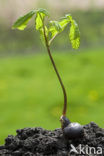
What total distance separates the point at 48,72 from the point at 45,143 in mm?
3637

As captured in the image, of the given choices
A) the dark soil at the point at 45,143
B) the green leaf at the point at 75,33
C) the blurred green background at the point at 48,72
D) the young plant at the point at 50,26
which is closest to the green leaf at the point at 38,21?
the young plant at the point at 50,26

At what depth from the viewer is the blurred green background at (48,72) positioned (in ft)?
13.8

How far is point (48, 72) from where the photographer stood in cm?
545

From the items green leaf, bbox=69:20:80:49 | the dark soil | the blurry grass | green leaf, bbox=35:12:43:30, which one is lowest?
the dark soil

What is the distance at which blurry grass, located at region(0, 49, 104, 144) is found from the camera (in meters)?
4.09

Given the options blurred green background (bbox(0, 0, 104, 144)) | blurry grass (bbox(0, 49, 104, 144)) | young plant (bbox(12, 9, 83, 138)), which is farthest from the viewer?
blurred green background (bbox(0, 0, 104, 144))

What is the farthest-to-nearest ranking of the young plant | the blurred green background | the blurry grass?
the blurred green background → the blurry grass → the young plant

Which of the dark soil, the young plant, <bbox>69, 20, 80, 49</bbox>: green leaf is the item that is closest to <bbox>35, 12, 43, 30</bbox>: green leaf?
the young plant

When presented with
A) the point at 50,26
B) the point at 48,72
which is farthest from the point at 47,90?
the point at 50,26

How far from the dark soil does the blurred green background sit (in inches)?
68.3

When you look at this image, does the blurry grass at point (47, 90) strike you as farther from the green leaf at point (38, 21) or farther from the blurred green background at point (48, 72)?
the green leaf at point (38, 21)

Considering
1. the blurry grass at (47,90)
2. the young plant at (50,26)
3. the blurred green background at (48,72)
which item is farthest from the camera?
the blurred green background at (48,72)

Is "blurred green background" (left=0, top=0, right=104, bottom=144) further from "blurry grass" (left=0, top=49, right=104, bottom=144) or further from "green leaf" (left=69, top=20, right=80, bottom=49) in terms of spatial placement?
"green leaf" (left=69, top=20, right=80, bottom=49)

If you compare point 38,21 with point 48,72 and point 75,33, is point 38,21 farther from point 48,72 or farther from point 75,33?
point 48,72
